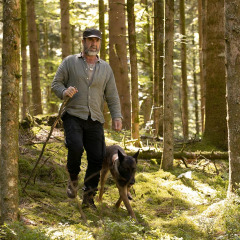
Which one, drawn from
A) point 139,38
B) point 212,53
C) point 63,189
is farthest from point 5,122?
point 139,38

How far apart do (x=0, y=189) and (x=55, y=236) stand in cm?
91

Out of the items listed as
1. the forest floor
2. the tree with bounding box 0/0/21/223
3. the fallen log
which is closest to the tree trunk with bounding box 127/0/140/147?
the fallen log

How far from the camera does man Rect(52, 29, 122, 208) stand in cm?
611

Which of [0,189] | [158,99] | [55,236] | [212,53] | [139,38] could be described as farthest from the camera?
[139,38]

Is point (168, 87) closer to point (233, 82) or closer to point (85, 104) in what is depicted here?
point (233, 82)

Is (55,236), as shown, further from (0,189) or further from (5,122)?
(5,122)

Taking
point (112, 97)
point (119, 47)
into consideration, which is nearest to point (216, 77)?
point (119, 47)

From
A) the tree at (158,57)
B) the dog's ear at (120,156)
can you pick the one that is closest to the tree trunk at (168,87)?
the dog's ear at (120,156)

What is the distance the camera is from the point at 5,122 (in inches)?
173

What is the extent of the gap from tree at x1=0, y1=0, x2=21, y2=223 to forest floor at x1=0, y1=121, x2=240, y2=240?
16.6 inches

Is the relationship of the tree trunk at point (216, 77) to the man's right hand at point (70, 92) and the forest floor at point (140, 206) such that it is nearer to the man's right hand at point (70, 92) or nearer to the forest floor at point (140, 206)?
the forest floor at point (140, 206)

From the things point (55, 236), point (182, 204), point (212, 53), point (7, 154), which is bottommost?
point (182, 204)

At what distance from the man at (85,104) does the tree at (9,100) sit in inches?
63.1

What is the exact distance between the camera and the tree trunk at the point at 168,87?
30.1 ft
